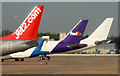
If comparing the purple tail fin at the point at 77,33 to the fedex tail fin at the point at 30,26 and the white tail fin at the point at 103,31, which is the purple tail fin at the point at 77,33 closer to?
the white tail fin at the point at 103,31

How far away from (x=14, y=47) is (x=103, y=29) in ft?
170

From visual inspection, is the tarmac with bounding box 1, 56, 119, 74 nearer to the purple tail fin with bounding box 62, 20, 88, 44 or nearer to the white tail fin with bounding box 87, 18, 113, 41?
the purple tail fin with bounding box 62, 20, 88, 44

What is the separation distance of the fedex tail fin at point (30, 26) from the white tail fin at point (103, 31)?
160ft

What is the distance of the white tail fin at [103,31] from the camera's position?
293ft

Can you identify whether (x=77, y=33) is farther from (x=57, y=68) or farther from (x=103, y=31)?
(x=57, y=68)

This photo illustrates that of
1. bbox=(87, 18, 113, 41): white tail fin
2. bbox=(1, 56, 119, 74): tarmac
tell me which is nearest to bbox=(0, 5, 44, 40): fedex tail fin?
bbox=(1, 56, 119, 74): tarmac

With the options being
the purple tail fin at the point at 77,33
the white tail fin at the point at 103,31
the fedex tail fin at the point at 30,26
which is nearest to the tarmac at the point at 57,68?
the fedex tail fin at the point at 30,26

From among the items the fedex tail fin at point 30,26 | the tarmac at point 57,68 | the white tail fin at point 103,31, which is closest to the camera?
the tarmac at point 57,68

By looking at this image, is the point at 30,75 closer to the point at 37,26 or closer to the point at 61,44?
the point at 37,26

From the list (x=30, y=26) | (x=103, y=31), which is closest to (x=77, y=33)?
(x=103, y=31)

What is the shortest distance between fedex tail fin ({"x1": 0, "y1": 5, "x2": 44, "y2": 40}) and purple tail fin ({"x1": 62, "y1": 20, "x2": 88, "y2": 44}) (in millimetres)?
30823

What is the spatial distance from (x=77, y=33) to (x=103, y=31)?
18180mm

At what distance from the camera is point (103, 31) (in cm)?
9038

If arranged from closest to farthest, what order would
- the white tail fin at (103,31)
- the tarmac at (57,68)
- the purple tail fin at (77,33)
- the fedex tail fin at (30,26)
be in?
the tarmac at (57,68), the fedex tail fin at (30,26), the purple tail fin at (77,33), the white tail fin at (103,31)
